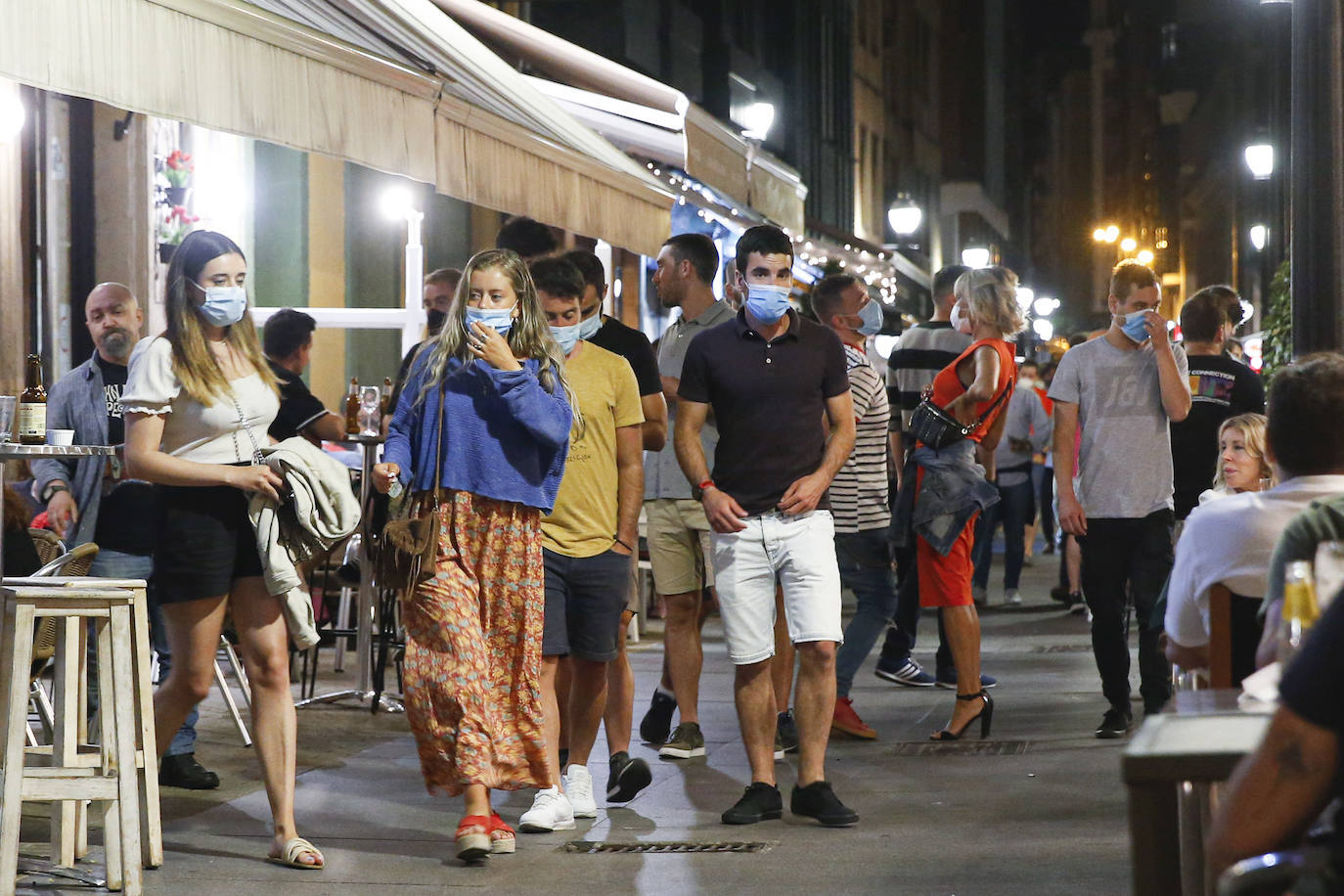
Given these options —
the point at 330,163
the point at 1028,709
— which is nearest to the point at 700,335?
the point at 1028,709

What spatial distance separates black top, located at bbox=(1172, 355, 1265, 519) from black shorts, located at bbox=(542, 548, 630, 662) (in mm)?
3455

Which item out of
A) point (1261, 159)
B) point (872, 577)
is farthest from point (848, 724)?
point (1261, 159)

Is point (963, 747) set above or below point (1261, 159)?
below

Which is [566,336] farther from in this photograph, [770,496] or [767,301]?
[770,496]

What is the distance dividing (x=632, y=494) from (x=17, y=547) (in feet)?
7.74

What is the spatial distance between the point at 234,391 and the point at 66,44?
4.42ft

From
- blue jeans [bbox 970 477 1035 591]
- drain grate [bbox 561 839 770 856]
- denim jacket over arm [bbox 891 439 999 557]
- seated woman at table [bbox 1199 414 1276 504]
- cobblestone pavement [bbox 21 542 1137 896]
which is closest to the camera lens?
cobblestone pavement [bbox 21 542 1137 896]

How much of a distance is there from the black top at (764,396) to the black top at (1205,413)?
2.79m

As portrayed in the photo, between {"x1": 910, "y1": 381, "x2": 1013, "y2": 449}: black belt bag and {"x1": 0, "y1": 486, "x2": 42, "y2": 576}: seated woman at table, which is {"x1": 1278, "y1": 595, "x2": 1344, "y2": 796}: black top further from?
{"x1": 910, "y1": 381, "x2": 1013, "y2": 449}: black belt bag

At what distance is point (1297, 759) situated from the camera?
9.36ft

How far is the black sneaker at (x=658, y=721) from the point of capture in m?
8.98

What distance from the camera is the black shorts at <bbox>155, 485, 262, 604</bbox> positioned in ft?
20.3

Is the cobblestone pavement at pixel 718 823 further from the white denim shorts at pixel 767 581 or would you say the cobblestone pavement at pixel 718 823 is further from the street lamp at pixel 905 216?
the street lamp at pixel 905 216

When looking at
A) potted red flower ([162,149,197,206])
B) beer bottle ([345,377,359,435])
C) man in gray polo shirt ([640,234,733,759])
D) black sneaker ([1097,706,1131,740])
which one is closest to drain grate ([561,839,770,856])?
man in gray polo shirt ([640,234,733,759])
